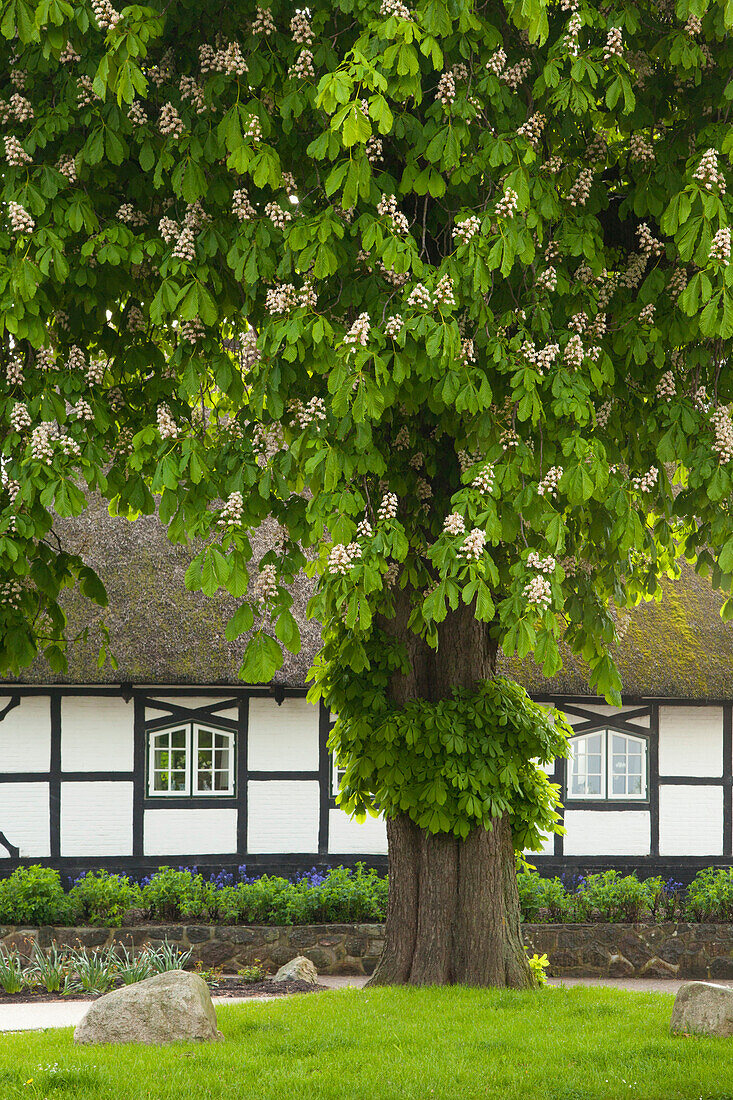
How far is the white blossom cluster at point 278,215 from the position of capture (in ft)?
17.0

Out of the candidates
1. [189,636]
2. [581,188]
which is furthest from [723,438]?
[189,636]

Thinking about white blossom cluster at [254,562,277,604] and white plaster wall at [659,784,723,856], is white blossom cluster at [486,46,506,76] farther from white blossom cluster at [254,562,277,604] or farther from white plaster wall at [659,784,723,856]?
white plaster wall at [659,784,723,856]

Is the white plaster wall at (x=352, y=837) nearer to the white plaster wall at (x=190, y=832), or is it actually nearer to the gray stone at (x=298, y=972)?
the white plaster wall at (x=190, y=832)

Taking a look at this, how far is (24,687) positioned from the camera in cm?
1224

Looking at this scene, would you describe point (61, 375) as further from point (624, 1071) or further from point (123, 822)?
point (123, 822)

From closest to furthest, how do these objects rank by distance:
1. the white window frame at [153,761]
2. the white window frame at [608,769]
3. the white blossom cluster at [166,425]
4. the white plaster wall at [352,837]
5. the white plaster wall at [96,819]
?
the white blossom cluster at [166,425], the white plaster wall at [96,819], the white window frame at [153,761], the white plaster wall at [352,837], the white window frame at [608,769]

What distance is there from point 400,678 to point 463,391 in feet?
11.3

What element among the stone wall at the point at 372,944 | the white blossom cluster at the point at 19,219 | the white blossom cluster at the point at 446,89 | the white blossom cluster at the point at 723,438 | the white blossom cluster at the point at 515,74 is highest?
the white blossom cluster at the point at 515,74

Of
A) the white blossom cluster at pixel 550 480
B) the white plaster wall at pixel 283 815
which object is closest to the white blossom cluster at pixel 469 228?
the white blossom cluster at pixel 550 480

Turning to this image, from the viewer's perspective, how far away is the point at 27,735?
40.5 feet

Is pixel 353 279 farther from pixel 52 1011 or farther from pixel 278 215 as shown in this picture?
pixel 52 1011

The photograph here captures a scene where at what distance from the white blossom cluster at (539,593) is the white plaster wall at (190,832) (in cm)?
865

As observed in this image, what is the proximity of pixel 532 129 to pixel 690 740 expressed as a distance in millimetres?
10213

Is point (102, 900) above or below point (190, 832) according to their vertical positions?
below
